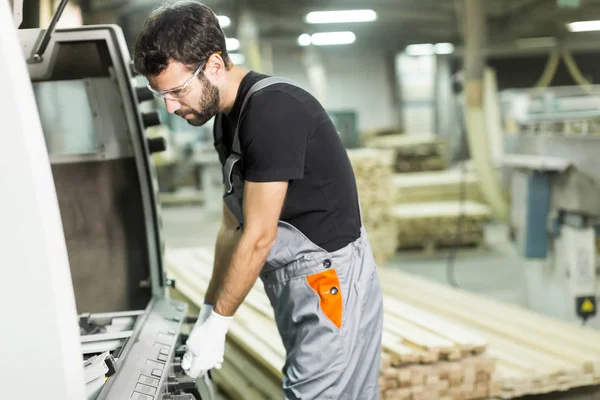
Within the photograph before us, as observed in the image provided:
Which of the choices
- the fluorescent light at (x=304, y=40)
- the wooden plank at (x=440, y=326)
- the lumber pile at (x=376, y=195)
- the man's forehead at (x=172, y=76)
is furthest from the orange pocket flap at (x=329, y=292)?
the fluorescent light at (x=304, y=40)

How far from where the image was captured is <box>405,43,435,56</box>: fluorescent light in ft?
56.6

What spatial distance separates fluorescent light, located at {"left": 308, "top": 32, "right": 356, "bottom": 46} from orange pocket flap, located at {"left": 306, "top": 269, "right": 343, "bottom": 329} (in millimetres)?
13966

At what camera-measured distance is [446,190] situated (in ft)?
31.2

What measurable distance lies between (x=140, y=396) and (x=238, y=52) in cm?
1415

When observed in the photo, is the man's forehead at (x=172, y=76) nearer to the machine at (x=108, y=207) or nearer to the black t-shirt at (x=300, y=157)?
the black t-shirt at (x=300, y=157)

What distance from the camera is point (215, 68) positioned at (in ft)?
6.26

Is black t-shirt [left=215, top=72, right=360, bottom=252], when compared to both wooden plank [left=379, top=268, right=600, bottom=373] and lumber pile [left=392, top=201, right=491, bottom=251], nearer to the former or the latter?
wooden plank [left=379, top=268, right=600, bottom=373]

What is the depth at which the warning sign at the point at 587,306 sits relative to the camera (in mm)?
4812

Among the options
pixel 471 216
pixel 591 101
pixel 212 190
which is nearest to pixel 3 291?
pixel 471 216

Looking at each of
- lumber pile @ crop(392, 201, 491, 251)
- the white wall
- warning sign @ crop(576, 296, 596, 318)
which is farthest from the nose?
the white wall

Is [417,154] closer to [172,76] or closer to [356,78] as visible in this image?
[356,78]

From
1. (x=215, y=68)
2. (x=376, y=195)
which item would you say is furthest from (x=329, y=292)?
(x=376, y=195)

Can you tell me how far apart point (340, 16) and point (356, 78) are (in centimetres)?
463

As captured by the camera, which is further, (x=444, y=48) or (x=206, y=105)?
(x=444, y=48)
